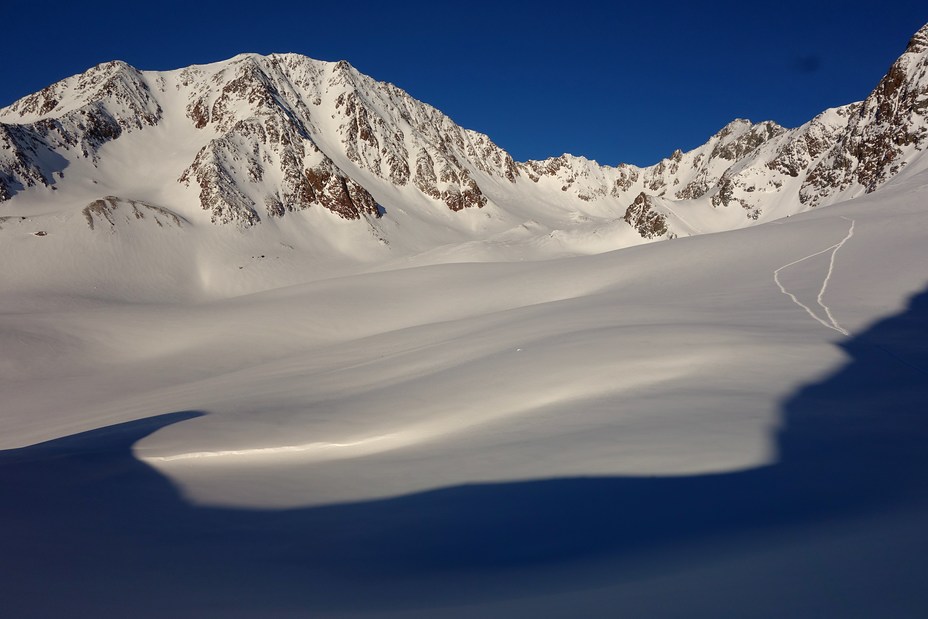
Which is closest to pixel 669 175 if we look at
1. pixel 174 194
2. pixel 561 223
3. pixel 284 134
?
pixel 561 223

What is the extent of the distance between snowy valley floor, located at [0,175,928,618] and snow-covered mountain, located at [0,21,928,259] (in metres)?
67.9

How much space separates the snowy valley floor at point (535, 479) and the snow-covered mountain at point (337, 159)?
223ft

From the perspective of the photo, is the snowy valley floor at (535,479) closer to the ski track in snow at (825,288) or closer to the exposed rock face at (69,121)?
the ski track in snow at (825,288)

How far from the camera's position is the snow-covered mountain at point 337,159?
8050cm

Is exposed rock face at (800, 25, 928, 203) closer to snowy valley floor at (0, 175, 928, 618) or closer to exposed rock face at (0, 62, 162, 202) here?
snowy valley floor at (0, 175, 928, 618)

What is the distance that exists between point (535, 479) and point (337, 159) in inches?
4531

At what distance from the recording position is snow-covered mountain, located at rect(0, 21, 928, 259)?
80.5m

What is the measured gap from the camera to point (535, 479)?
539 centimetres

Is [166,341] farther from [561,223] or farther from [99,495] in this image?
[561,223]

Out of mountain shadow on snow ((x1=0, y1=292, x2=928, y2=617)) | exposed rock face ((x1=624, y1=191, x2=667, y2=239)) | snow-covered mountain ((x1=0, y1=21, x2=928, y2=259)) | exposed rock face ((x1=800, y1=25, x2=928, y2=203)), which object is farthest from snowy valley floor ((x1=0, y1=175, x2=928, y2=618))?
exposed rock face ((x1=800, y1=25, x2=928, y2=203))

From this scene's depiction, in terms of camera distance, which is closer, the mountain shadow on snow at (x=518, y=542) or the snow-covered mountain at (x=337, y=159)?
the mountain shadow on snow at (x=518, y=542)

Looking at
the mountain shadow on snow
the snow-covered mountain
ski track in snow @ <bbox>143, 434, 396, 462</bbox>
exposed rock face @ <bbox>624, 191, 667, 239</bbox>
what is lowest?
the mountain shadow on snow

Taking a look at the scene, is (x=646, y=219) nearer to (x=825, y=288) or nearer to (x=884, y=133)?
(x=884, y=133)

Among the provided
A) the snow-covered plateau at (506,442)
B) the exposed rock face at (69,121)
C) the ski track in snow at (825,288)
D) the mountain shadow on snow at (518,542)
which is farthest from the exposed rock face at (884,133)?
the exposed rock face at (69,121)
